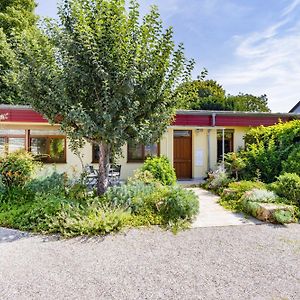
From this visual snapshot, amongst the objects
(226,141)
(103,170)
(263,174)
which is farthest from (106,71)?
(226,141)

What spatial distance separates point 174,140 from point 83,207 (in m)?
7.18

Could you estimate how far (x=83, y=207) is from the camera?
21.1ft

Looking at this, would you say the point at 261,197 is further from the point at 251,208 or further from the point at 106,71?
the point at 106,71

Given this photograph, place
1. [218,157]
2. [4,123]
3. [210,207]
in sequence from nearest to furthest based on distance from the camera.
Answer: [210,207] < [4,123] < [218,157]

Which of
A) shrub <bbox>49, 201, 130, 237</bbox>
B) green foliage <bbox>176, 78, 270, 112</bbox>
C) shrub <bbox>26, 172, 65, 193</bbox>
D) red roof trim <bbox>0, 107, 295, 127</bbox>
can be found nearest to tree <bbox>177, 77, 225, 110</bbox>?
green foliage <bbox>176, 78, 270, 112</bbox>

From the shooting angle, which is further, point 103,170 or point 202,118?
point 202,118

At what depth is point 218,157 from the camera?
43.1ft

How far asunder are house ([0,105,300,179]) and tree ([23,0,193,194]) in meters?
4.11

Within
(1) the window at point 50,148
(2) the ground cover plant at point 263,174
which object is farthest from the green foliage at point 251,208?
(1) the window at point 50,148

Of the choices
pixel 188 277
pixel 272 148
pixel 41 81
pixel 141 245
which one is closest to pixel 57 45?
pixel 41 81

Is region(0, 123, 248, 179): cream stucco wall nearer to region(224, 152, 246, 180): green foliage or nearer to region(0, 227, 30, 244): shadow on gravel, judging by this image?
region(224, 152, 246, 180): green foliage

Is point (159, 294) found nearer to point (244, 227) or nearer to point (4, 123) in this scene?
point (244, 227)

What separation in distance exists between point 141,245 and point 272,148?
26.4 feet

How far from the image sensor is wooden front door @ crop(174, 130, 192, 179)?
12.8m
